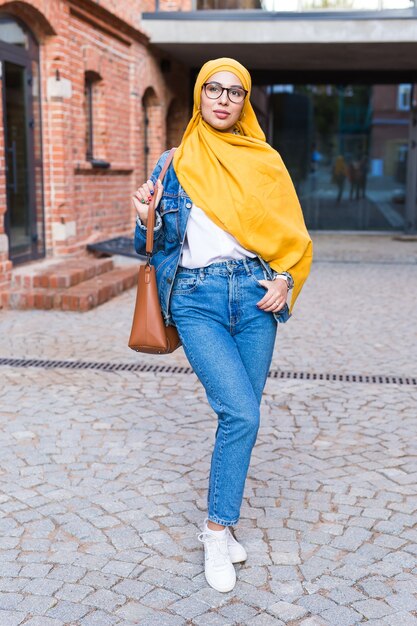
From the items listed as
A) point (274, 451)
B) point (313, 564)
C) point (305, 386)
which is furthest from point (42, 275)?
point (313, 564)

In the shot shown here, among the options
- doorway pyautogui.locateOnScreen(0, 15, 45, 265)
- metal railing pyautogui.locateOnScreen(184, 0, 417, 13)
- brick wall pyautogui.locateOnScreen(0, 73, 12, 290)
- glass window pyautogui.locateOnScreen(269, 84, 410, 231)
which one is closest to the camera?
brick wall pyautogui.locateOnScreen(0, 73, 12, 290)

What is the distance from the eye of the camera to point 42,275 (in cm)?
906

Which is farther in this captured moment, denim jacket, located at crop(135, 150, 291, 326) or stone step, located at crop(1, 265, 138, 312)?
stone step, located at crop(1, 265, 138, 312)

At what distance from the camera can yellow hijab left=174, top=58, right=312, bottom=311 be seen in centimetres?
295

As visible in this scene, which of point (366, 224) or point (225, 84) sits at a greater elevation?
point (225, 84)

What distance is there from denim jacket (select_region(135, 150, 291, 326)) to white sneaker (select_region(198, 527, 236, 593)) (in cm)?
87

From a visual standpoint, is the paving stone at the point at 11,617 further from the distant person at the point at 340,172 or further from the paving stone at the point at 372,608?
the distant person at the point at 340,172

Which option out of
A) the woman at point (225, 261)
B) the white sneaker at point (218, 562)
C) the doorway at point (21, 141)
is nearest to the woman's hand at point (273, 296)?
the woman at point (225, 261)

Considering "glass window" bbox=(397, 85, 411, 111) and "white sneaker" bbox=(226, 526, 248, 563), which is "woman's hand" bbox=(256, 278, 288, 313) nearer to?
"white sneaker" bbox=(226, 526, 248, 563)

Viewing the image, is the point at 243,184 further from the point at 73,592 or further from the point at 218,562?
the point at 73,592

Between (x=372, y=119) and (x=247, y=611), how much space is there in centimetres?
1704

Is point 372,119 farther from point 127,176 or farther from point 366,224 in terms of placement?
point 127,176

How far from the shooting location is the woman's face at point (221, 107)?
9.65ft

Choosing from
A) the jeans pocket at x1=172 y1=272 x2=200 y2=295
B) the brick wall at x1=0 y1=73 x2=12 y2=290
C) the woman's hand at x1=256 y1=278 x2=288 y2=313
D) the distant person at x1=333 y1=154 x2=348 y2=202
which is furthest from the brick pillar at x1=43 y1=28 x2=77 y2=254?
the distant person at x1=333 y1=154 x2=348 y2=202
